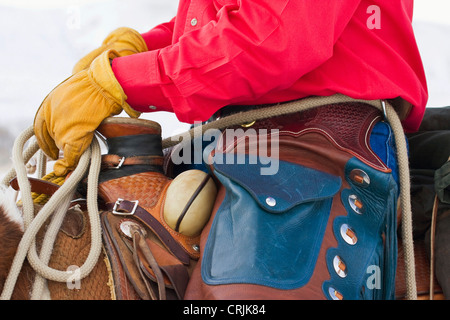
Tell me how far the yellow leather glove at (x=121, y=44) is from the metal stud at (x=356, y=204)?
744 millimetres

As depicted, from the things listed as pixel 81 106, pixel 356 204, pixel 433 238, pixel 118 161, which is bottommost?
pixel 433 238

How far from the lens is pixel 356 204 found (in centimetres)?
91

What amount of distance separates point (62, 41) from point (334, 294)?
2177 mm

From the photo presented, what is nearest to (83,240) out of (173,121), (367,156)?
(367,156)

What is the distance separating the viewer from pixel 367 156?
3.01ft

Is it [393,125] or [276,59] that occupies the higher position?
[276,59]

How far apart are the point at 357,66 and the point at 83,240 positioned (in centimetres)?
68

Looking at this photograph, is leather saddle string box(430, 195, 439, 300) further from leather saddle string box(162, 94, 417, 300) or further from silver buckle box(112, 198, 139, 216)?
silver buckle box(112, 198, 139, 216)

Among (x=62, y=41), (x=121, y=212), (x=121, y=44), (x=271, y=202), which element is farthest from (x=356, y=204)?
(x=62, y=41)

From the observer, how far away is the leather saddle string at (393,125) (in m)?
0.91

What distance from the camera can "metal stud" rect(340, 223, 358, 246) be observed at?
34.0 inches

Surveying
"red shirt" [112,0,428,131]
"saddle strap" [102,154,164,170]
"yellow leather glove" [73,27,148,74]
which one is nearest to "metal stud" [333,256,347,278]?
"red shirt" [112,0,428,131]

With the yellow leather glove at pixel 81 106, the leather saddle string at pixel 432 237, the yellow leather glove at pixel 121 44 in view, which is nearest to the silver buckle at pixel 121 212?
the yellow leather glove at pixel 81 106

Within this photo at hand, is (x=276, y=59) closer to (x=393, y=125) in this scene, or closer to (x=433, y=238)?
(x=393, y=125)
